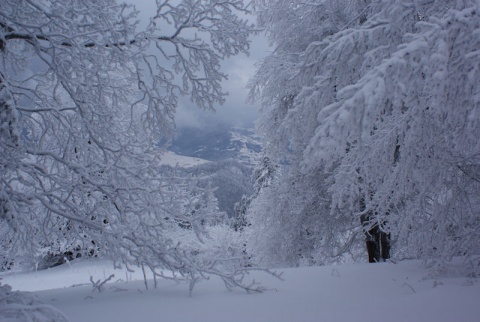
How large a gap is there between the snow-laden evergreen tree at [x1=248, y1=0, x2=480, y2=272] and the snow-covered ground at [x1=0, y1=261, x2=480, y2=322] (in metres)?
0.57

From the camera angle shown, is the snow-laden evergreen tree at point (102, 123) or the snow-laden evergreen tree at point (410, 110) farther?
the snow-laden evergreen tree at point (102, 123)

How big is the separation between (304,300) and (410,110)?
1798 mm

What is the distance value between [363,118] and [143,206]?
2271 mm

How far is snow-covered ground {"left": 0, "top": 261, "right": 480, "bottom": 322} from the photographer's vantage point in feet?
7.93

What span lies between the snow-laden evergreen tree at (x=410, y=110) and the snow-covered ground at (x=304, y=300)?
57 cm

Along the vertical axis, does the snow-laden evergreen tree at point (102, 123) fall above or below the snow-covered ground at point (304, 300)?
above

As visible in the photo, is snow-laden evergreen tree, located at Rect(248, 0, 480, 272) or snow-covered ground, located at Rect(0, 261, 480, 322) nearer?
snow-laden evergreen tree, located at Rect(248, 0, 480, 272)

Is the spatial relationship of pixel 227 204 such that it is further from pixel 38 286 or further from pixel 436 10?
pixel 436 10

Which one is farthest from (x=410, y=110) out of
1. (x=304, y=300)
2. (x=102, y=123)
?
(x=102, y=123)

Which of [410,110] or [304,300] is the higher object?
[410,110]

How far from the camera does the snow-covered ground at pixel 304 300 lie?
95.1 inches

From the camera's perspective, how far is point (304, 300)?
2883mm

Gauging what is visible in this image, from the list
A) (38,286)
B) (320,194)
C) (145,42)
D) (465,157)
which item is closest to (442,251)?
(465,157)

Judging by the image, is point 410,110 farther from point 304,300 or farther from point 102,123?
point 102,123
